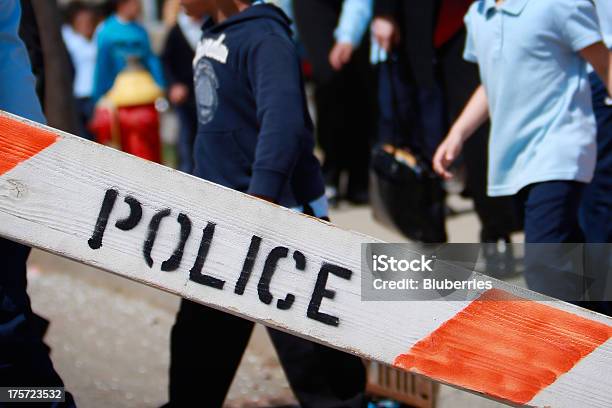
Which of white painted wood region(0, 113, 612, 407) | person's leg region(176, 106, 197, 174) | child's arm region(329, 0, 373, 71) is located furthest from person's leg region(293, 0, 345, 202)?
white painted wood region(0, 113, 612, 407)

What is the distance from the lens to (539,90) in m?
3.64

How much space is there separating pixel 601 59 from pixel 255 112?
1.06 m

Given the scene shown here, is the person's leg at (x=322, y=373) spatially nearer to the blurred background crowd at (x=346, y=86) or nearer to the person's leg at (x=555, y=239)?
the person's leg at (x=555, y=239)

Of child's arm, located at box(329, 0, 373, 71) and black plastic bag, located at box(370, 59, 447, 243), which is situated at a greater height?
child's arm, located at box(329, 0, 373, 71)

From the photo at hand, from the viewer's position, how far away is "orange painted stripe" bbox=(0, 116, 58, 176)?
2.76 meters

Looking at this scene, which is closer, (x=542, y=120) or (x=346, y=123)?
(x=542, y=120)

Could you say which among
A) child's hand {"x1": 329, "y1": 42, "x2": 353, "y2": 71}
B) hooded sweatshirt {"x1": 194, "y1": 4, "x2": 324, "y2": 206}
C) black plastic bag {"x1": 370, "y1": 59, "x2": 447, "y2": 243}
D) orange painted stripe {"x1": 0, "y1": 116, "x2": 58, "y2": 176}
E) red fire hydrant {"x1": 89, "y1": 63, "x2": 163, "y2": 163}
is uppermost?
orange painted stripe {"x1": 0, "y1": 116, "x2": 58, "y2": 176}

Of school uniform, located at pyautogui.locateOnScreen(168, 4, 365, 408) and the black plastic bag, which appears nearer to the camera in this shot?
school uniform, located at pyautogui.locateOnScreen(168, 4, 365, 408)

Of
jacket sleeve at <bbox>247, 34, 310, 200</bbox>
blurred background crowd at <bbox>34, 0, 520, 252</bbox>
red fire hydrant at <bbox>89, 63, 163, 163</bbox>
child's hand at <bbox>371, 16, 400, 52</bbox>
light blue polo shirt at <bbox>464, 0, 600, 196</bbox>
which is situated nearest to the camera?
jacket sleeve at <bbox>247, 34, 310, 200</bbox>

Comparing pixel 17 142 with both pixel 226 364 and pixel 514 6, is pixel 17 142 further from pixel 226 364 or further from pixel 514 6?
pixel 514 6

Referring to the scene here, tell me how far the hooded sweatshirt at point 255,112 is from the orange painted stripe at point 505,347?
806 millimetres

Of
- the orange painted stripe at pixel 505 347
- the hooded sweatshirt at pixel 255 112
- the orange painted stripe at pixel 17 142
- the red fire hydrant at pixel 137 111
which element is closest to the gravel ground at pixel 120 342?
the hooded sweatshirt at pixel 255 112

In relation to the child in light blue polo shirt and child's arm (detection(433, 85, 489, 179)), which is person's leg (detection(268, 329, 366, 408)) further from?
child's arm (detection(433, 85, 489, 179))

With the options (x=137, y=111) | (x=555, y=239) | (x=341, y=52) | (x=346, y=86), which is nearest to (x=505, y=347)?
(x=555, y=239)
